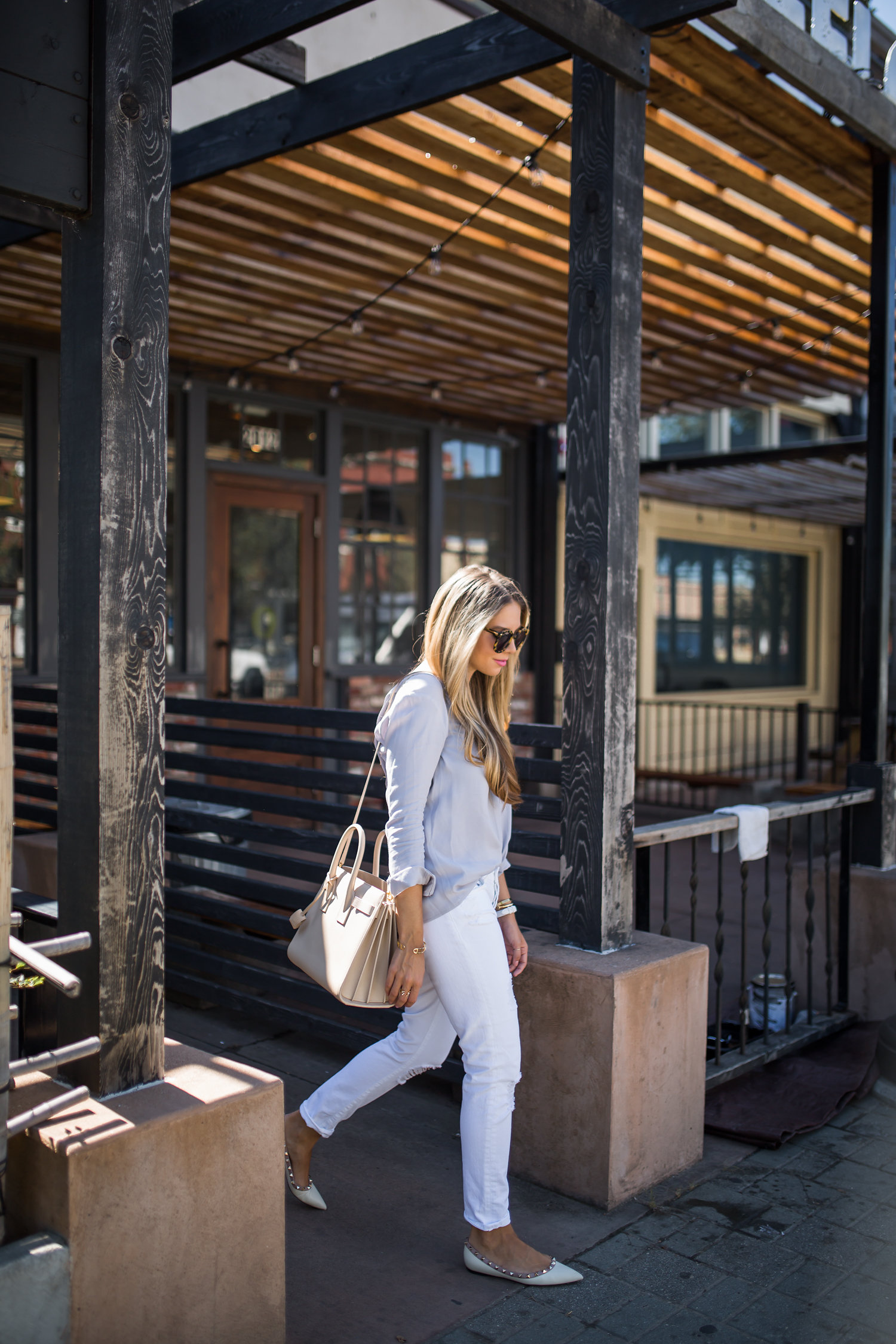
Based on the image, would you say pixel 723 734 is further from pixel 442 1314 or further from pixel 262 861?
pixel 442 1314

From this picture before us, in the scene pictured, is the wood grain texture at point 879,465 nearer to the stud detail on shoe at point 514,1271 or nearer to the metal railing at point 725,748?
the stud detail on shoe at point 514,1271

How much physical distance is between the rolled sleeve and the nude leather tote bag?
0.22 feet

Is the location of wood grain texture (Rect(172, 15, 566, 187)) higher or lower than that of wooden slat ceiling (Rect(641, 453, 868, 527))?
higher

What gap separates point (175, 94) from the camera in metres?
6.73

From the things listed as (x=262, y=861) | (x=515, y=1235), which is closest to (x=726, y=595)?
(x=262, y=861)

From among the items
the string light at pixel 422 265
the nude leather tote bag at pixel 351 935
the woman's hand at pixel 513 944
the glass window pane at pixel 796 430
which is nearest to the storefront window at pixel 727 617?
the glass window pane at pixel 796 430

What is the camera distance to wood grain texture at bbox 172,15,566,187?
393 cm

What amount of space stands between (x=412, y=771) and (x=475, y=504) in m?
8.17

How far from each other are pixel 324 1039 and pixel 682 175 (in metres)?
4.00

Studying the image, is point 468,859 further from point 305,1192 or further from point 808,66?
point 808,66

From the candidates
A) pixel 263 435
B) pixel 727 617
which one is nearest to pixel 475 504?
pixel 263 435

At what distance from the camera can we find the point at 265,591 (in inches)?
362

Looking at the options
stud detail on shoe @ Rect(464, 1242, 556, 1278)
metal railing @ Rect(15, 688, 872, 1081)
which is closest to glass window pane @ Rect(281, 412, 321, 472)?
metal railing @ Rect(15, 688, 872, 1081)

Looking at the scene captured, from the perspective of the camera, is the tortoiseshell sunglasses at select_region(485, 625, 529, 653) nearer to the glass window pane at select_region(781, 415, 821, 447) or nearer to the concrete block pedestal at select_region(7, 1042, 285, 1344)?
the concrete block pedestal at select_region(7, 1042, 285, 1344)
